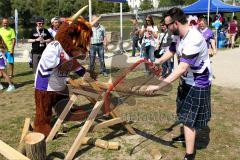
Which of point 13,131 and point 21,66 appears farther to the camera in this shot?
point 21,66

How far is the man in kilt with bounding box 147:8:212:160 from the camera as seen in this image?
394 cm

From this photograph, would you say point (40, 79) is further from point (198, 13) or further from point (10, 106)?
point (198, 13)

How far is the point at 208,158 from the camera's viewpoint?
4746 mm

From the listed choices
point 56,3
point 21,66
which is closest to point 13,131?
point 21,66

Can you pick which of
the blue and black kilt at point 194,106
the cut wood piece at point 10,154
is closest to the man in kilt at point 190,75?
the blue and black kilt at point 194,106

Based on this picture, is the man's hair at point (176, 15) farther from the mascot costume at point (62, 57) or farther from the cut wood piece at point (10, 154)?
the cut wood piece at point (10, 154)

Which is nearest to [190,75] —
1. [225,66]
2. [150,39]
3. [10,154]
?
[10,154]

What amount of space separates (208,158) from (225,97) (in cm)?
334

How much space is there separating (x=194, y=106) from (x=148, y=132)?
4.82 ft

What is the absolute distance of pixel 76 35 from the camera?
466 cm

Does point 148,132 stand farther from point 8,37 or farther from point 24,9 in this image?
point 24,9

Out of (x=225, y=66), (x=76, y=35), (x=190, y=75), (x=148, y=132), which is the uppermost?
(x=76, y=35)

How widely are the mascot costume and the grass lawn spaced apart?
0.73 metres

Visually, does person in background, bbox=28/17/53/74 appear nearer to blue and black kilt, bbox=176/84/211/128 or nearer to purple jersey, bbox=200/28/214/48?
purple jersey, bbox=200/28/214/48
